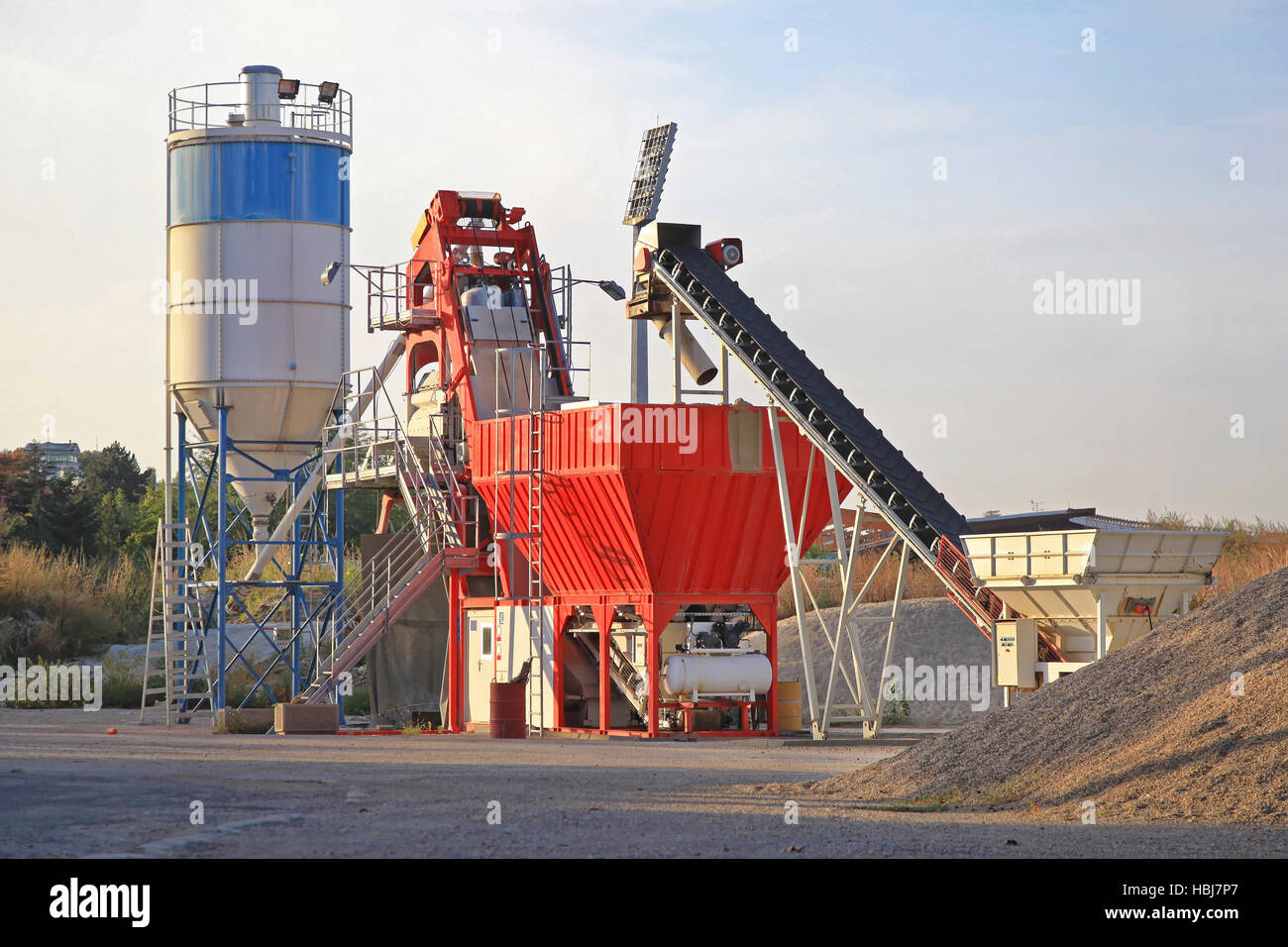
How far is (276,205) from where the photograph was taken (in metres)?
35.1

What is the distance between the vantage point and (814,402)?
28125 millimetres

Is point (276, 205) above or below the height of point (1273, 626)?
above

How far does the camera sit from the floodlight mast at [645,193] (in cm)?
3272

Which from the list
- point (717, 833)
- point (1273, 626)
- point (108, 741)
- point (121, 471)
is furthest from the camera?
point (121, 471)

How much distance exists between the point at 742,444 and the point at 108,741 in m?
12.1

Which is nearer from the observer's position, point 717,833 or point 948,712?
point 717,833

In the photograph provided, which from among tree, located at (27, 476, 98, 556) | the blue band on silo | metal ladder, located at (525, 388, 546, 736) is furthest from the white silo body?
tree, located at (27, 476, 98, 556)

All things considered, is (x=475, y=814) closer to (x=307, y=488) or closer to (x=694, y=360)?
(x=694, y=360)

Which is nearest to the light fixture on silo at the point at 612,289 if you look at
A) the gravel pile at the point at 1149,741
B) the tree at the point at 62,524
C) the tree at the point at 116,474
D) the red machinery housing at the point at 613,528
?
the red machinery housing at the point at 613,528

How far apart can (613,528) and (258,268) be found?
10.6 meters

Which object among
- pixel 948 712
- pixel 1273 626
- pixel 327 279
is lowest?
pixel 948 712
